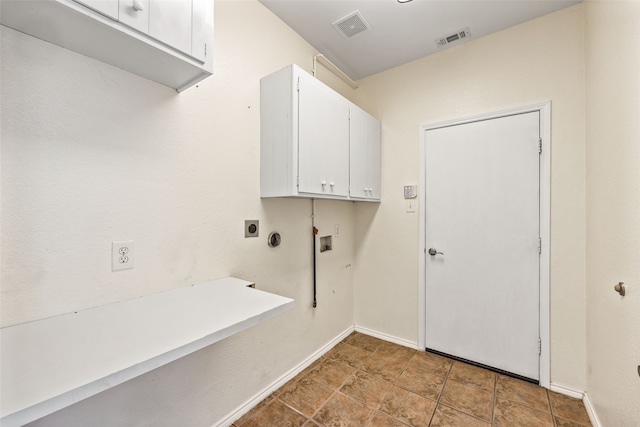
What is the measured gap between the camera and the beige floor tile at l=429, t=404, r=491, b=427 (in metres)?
1.65

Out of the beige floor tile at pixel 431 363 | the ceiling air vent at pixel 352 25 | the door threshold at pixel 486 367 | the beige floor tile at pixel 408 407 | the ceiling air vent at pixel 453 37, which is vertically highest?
the ceiling air vent at pixel 453 37

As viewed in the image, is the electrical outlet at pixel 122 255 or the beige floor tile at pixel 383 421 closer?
the electrical outlet at pixel 122 255

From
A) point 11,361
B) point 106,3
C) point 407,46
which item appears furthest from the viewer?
point 407,46

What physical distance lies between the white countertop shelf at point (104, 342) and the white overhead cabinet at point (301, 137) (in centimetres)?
81

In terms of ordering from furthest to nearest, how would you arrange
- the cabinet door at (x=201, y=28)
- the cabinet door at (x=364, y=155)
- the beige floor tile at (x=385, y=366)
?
the cabinet door at (x=364, y=155)
the beige floor tile at (x=385, y=366)
the cabinet door at (x=201, y=28)

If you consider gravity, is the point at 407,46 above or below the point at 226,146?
above

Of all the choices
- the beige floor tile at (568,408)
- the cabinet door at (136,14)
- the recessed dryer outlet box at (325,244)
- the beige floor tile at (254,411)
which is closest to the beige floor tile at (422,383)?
the beige floor tile at (568,408)

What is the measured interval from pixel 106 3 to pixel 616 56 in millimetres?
2311

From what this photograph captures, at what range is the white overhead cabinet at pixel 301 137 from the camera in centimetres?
172

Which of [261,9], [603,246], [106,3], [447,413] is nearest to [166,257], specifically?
[106,3]

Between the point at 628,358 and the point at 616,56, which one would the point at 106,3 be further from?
the point at 628,358

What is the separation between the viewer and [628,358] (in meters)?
1.24

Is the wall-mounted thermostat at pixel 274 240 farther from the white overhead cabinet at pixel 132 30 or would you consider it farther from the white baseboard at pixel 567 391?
the white baseboard at pixel 567 391

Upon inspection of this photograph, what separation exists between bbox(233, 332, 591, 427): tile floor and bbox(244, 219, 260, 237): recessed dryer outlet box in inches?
46.0
